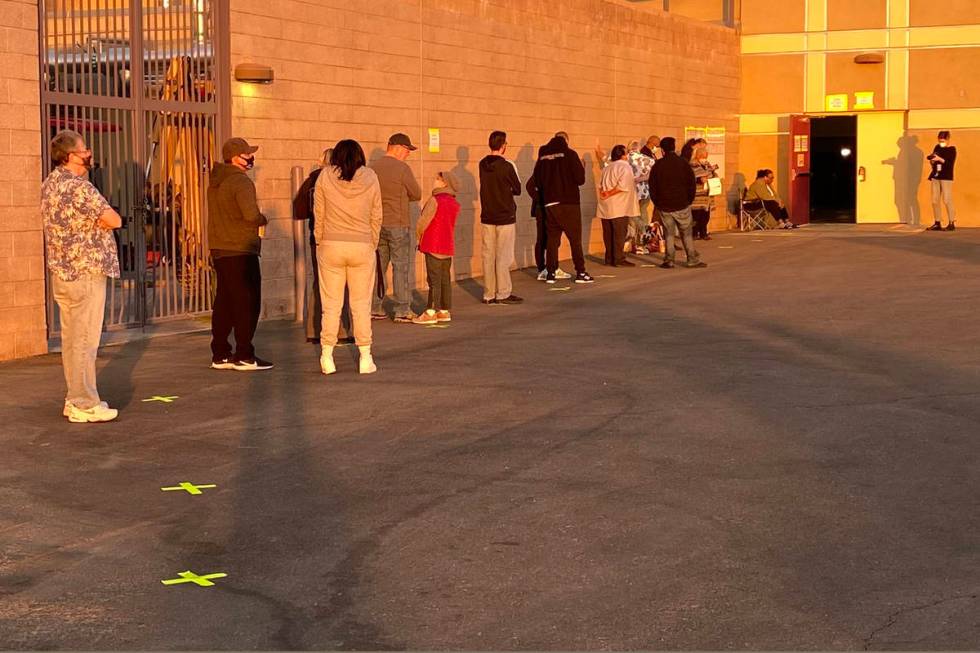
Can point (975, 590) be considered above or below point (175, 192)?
below

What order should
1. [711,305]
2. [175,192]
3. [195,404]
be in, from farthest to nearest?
[711,305]
[175,192]
[195,404]

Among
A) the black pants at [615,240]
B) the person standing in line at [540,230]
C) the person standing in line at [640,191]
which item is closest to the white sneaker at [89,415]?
the person standing in line at [540,230]

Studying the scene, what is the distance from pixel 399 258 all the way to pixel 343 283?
134 inches

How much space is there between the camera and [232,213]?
12219 millimetres

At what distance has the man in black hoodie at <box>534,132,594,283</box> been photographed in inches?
758

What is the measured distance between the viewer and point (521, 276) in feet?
71.8

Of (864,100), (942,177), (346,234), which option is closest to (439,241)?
(346,234)

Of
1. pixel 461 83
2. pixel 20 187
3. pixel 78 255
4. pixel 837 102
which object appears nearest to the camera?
pixel 78 255

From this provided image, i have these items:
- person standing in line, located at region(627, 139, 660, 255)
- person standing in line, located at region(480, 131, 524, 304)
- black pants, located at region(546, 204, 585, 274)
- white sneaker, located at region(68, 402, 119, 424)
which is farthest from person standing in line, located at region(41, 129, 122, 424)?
person standing in line, located at region(627, 139, 660, 255)

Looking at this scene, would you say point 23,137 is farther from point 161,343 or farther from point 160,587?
point 160,587

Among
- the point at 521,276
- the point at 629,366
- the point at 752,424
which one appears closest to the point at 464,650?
the point at 752,424

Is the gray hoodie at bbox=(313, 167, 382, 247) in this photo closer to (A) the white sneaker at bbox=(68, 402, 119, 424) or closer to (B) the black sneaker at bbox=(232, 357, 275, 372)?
(B) the black sneaker at bbox=(232, 357, 275, 372)

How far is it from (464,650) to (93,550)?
225 cm

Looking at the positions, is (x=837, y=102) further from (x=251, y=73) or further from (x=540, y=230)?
(x=251, y=73)
